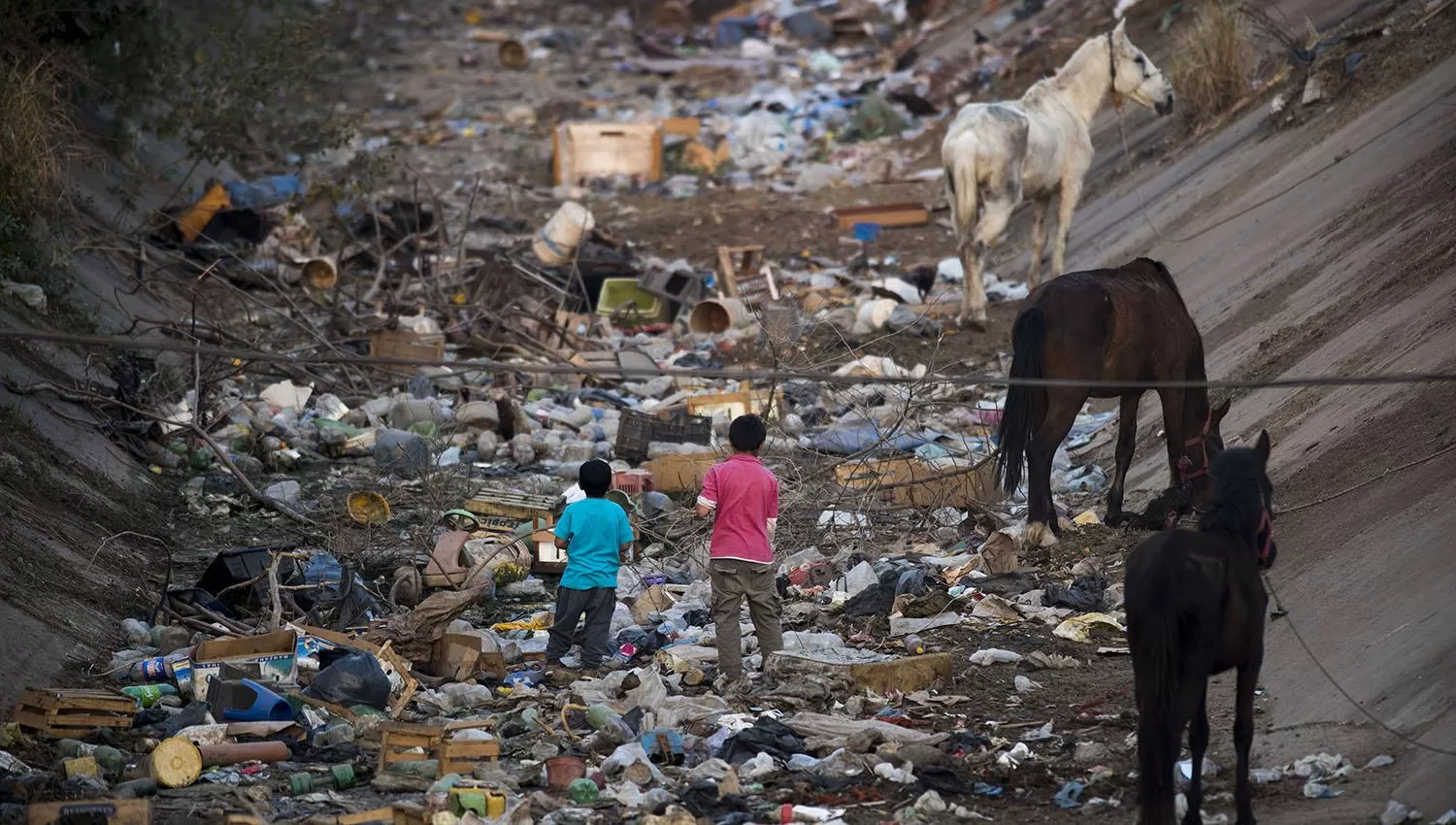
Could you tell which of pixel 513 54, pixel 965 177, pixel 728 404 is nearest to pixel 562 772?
pixel 728 404

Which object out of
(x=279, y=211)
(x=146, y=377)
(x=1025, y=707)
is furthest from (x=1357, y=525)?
(x=279, y=211)

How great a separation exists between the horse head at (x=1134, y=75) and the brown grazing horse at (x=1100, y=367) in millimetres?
6998

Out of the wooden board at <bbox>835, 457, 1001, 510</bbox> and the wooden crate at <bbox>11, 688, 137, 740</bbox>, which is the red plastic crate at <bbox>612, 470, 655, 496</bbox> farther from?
the wooden crate at <bbox>11, 688, 137, 740</bbox>

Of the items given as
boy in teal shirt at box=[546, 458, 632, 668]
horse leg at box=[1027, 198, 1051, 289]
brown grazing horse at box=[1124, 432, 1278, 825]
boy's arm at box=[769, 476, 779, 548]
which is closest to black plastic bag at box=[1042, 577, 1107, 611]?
boy's arm at box=[769, 476, 779, 548]

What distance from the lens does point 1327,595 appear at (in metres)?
6.82

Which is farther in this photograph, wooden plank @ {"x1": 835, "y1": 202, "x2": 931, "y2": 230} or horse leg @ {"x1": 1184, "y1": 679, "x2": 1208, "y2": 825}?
wooden plank @ {"x1": 835, "y1": 202, "x2": 931, "y2": 230}

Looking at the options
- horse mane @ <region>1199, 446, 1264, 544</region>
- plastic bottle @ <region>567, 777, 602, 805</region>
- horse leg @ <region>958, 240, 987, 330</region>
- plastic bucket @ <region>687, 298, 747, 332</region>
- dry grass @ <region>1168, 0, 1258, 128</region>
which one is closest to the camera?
horse mane @ <region>1199, 446, 1264, 544</region>

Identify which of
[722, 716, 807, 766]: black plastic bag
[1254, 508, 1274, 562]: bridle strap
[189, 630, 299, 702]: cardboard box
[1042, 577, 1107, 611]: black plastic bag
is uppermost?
[1254, 508, 1274, 562]: bridle strap

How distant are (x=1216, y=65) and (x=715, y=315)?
19.8ft

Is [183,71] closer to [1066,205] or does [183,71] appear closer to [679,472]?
[1066,205]

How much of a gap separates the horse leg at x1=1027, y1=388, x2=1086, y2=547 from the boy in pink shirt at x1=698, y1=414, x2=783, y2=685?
2152 mm

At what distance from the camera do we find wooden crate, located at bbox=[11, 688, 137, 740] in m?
6.36

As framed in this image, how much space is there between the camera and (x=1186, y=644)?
5031mm

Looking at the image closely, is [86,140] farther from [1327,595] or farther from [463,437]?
[1327,595]
